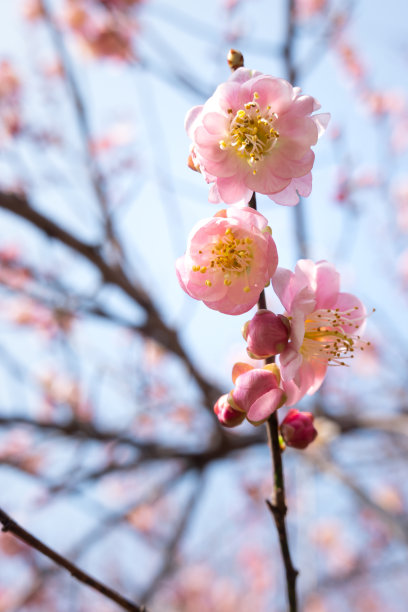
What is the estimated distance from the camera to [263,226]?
72 centimetres

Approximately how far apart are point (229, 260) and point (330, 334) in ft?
0.67

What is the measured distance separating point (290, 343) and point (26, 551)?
14.8 ft

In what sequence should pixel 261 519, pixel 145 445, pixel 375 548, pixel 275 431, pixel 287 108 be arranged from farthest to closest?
1. pixel 261 519
2. pixel 375 548
3. pixel 145 445
4. pixel 287 108
5. pixel 275 431

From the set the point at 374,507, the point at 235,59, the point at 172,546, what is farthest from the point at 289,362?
the point at 172,546

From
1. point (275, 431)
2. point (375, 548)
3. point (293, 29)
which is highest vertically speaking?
point (293, 29)

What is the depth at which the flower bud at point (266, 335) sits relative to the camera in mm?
647

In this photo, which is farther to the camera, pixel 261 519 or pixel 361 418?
pixel 261 519

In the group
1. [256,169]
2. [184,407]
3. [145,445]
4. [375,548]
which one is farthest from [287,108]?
[375,548]

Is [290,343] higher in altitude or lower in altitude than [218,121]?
lower

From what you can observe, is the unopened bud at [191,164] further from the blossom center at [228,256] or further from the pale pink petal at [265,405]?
the pale pink petal at [265,405]

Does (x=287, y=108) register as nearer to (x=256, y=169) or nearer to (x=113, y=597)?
(x=256, y=169)

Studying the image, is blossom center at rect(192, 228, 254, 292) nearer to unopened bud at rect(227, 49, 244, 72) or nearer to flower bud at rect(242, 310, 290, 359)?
flower bud at rect(242, 310, 290, 359)

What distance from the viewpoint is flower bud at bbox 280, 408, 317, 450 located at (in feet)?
2.33

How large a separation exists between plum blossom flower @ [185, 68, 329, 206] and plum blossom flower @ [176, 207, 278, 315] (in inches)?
1.6
